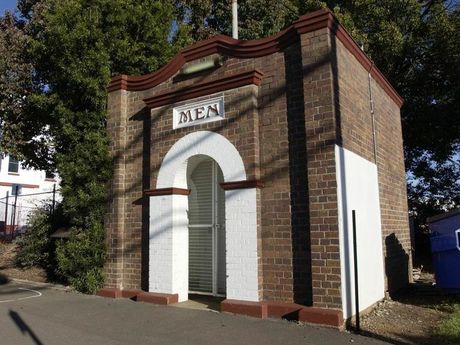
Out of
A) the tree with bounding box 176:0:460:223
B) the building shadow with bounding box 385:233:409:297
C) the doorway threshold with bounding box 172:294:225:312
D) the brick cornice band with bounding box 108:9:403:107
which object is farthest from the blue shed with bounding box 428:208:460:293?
the tree with bounding box 176:0:460:223

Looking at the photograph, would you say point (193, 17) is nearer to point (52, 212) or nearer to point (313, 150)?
point (52, 212)

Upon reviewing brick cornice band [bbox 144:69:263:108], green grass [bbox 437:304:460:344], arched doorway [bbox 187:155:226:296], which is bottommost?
green grass [bbox 437:304:460:344]

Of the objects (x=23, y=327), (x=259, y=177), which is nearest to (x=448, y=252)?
(x=259, y=177)

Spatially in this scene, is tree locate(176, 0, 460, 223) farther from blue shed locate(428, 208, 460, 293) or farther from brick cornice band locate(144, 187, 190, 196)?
brick cornice band locate(144, 187, 190, 196)

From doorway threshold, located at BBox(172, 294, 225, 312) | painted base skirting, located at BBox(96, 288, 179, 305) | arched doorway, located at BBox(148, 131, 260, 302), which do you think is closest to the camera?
arched doorway, located at BBox(148, 131, 260, 302)

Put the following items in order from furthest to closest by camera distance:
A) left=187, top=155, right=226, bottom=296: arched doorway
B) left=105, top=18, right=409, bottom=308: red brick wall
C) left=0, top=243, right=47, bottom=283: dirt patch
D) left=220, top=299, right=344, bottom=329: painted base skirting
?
left=0, top=243, right=47, bottom=283: dirt patch < left=187, top=155, right=226, bottom=296: arched doorway < left=105, top=18, right=409, bottom=308: red brick wall < left=220, top=299, right=344, bottom=329: painted base skirting

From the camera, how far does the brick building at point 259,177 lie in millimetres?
7445

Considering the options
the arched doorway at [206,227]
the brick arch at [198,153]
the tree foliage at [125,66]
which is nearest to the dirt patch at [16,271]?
the tree foliage at [125,66]

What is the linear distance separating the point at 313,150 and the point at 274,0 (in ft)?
38.8

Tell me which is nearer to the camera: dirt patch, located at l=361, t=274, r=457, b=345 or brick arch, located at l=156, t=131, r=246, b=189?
dirt patch, located at l=361, t=274, r=457, b=345

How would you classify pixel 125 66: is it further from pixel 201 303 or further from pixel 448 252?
pixel 448 252

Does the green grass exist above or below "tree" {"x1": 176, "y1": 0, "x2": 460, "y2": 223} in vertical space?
below

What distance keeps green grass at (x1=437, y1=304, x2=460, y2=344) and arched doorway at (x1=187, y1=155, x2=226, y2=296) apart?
4.11m

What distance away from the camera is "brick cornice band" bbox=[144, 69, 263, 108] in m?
8.27
